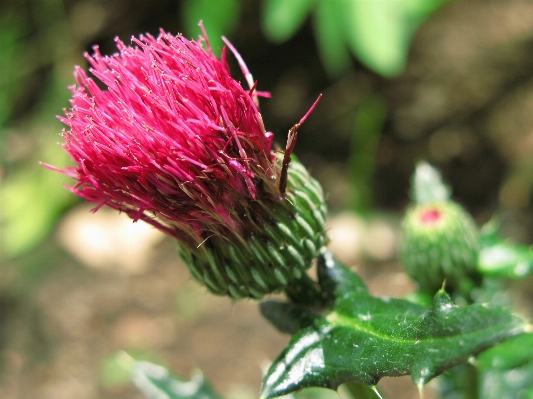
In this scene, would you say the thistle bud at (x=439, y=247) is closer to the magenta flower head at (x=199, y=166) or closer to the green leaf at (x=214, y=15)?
the magenta flower head at (x=199, y=166)

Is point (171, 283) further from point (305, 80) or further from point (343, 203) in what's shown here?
point (305, 80)

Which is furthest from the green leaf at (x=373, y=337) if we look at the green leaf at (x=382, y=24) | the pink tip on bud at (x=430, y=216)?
the green leaf at (x=382, y=24)

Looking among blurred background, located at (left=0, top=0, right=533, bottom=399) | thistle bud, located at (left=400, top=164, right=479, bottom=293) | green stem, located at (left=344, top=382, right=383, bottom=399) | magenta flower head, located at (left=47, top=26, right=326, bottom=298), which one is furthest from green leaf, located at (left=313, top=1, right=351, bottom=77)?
green stem, located at (left=344, top=382, right=383, bottom=399)

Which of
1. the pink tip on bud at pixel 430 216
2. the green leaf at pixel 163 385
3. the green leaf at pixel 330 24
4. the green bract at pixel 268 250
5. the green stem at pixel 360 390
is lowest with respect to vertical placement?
the green stem at pixel 360 390

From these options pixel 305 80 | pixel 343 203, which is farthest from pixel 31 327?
pixel 305 80

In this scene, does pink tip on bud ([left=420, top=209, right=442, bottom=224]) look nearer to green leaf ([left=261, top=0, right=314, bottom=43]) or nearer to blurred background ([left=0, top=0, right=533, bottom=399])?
blurred background ([left=0, top=0, right=533, bottom=399])
